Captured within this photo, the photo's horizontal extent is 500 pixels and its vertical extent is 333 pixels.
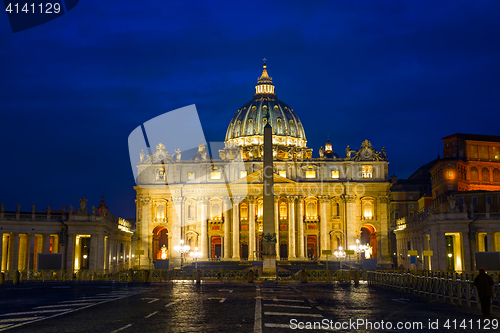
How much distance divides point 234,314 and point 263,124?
111768 mm

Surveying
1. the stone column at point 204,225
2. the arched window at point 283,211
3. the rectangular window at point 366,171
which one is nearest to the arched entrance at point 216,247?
the stone column at point 204,225

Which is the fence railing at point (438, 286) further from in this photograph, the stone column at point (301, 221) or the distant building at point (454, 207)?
the stone column at point (301, 221)

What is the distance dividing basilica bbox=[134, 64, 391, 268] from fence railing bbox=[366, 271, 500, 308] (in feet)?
192

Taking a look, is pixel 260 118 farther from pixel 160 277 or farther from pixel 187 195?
pixel 160 277

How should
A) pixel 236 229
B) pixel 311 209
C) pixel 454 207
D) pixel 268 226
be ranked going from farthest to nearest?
pixel 311 209 < pixel 236 229 < pixel 454 207 < pixel 268 226

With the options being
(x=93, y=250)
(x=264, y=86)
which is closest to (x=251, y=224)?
(x=93, y=250)

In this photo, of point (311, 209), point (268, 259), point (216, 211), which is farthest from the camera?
point (216, 211)

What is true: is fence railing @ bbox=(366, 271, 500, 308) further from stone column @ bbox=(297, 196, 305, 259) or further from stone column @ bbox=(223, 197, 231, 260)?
stone column @ bbox=(223, 197, 231, 260)

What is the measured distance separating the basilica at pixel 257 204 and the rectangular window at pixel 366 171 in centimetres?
4

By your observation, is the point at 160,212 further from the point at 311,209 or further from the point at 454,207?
the point at 454,207

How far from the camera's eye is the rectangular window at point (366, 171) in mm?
104000

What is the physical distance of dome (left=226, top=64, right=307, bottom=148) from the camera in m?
133

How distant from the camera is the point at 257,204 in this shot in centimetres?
10594

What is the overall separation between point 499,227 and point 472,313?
133 ft
